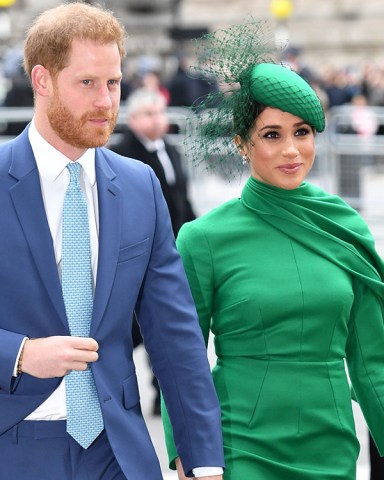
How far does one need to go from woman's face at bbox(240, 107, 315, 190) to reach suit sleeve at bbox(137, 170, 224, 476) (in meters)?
0.58

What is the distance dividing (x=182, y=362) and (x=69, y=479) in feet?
1.46

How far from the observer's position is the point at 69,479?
3.22 m

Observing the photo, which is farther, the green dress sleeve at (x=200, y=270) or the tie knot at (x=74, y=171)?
the green dress sleeve at (x=200, y=270)

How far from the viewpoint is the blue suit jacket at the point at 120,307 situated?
10.5ft

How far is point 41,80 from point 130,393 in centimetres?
86

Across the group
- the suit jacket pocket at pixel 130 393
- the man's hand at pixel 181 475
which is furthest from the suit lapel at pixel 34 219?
the man's hand at pixel 181 475

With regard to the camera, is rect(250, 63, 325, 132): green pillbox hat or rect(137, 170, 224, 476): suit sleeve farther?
rect(250, 63, 325, 132): green pillbox hat

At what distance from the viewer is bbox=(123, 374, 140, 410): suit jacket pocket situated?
3.36 m

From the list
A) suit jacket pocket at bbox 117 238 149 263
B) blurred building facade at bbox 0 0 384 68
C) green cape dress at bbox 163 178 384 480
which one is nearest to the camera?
suit jacket pocket at bbox 117 238 149 263

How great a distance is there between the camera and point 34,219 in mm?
3240

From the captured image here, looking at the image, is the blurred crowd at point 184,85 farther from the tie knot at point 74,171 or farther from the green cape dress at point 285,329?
the tie knot at point 74,171

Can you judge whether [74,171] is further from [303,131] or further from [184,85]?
[184,85]

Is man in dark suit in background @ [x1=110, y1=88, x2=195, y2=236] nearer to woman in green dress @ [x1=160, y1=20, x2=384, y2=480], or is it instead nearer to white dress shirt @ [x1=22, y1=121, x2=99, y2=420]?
woman in green dress @ [x1=160, y1=20, x2=384, y2=480]

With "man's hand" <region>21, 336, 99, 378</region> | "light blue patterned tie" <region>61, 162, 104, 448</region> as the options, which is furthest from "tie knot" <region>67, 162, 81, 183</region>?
"man's hand" <region>21, 336, 99, 378</region>
